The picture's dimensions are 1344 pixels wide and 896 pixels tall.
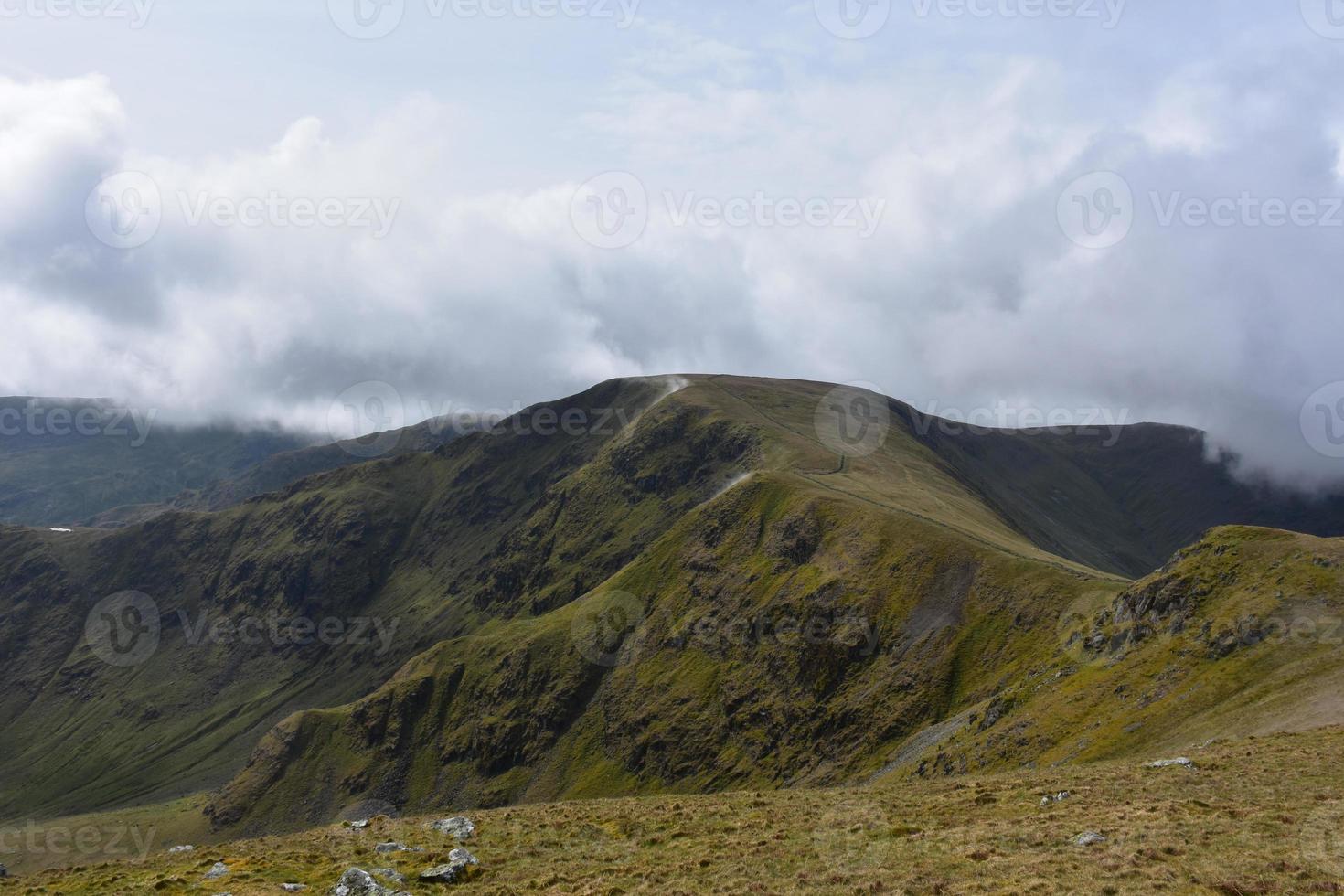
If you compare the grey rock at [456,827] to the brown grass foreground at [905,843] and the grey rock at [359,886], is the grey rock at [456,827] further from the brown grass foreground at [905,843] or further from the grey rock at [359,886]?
the grey rock at [359,886]

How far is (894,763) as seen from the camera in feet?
452

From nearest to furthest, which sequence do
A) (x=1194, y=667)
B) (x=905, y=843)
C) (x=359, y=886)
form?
1. (x=359, y=886)
2. (x=905, y=843)
3. (x=1194, y=667)

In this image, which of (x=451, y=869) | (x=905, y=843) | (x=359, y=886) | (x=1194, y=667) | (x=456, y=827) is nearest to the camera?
(x=359, y=886)

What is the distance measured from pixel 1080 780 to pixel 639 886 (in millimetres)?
Answer: 25277

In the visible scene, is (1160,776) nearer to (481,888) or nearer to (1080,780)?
(1080,780)

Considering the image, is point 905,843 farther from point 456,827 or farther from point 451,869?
point 456,827

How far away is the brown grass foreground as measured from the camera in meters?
28.6

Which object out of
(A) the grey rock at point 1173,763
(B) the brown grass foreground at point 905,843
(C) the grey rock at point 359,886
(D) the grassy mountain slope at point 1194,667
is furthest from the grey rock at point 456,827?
(D) the grassy mountain slope at point 1194,667

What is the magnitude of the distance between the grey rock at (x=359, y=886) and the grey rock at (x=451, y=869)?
1.80m

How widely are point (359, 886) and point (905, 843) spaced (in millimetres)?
21851

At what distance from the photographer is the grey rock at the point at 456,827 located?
141 feet

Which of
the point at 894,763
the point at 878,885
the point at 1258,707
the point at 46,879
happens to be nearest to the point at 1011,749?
the point at 1258,707

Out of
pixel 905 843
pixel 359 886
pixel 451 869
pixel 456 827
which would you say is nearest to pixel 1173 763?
pixel 905 843

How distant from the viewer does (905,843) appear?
114 feet
